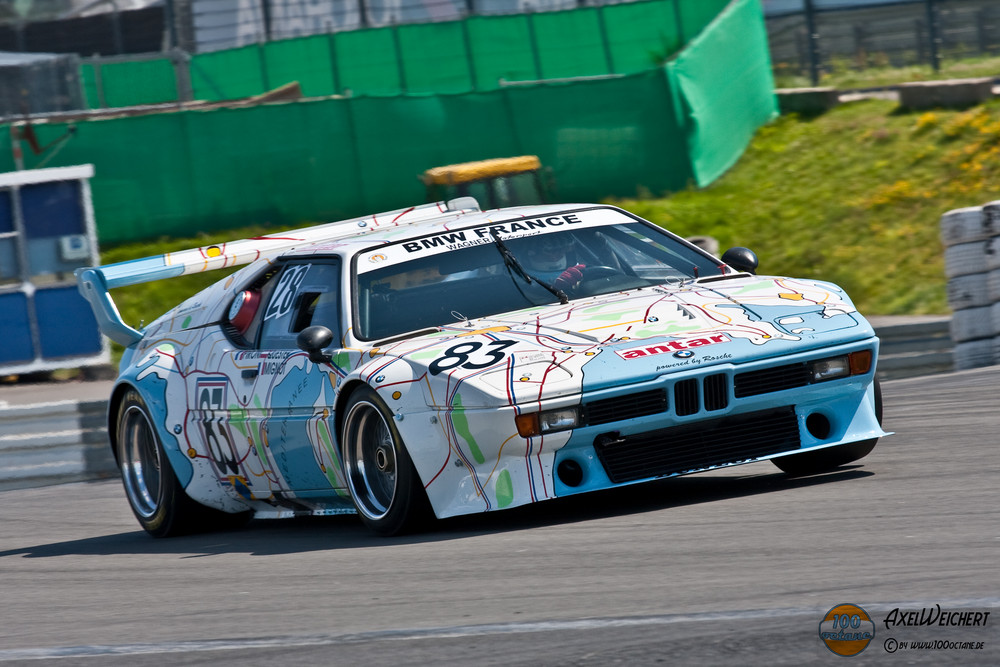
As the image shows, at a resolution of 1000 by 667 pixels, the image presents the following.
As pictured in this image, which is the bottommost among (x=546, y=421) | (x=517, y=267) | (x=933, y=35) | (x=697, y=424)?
(x=697, y=424)

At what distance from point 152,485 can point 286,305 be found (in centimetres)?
159

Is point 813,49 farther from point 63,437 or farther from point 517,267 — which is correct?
point 517,267

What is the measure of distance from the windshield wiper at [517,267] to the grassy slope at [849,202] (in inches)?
377

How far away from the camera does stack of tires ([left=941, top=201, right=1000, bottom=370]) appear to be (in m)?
10.1

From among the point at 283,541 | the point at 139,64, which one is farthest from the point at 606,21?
the point at 283,541

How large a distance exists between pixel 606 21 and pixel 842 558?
20.8m

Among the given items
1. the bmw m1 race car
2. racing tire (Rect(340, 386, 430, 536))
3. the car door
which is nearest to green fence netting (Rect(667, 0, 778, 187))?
the bmw m1 race car

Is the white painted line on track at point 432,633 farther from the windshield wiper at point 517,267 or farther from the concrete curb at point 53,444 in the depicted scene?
the concrete curb at point 53,444

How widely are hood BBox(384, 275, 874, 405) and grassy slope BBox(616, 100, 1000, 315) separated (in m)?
9.76

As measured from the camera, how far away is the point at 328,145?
21.5m

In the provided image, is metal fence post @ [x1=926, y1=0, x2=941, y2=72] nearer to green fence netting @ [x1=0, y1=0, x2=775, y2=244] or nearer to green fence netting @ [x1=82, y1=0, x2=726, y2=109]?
green fence netting @ [x1=0, y1=0, x2=775, y2=244]

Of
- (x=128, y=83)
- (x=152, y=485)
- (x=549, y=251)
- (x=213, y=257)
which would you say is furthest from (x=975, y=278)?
(x=128, y=83)

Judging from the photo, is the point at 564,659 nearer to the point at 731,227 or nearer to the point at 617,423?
the point at 617,423

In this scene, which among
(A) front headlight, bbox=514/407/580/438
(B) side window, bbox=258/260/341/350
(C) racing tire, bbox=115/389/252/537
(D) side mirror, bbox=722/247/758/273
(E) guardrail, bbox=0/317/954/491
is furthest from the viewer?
(E) guardrail, bbox=0/317/954/491
